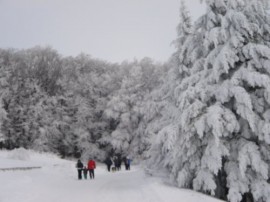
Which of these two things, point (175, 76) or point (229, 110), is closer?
point (229, 110)

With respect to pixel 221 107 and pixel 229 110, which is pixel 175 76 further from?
pixel 229 110

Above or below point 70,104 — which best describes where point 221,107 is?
below

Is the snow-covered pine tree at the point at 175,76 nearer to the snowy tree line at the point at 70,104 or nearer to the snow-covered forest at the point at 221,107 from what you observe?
the snow-covered forest at the point at 221,107

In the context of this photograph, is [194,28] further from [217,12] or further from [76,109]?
[76,109]

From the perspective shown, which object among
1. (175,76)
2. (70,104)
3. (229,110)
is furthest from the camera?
(70,104)

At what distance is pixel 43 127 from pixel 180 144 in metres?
36.3

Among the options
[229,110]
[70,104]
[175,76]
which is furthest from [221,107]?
[70,104]

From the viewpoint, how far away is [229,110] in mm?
16609

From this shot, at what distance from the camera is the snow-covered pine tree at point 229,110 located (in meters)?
16.0

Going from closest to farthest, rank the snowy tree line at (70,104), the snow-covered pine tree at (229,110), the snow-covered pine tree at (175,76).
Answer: the snow-covered pine tree at (229,110) → the snow-covered pine tree at (175,76) → the snowy tree line at (70,104)

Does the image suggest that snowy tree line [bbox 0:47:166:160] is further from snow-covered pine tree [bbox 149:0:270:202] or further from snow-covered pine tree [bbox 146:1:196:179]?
snow-covered pine tree [bbox 149:0:270:202]

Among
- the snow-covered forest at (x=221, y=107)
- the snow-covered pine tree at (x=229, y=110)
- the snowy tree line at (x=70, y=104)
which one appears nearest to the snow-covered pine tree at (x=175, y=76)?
the snow-covered forest at (x=221, y=107)

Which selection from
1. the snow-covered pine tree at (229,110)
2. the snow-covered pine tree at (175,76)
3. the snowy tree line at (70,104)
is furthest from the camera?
the snowy tree line at (70,104)

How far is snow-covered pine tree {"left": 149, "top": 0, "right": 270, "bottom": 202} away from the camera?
16.0m
